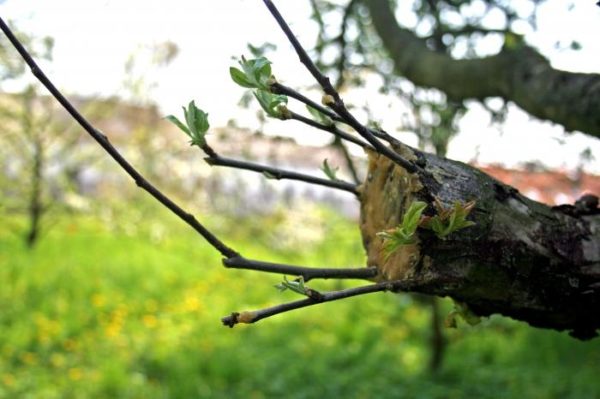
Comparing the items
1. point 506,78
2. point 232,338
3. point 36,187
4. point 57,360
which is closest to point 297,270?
point 506,78

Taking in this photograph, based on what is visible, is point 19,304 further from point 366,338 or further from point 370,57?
point 370,57

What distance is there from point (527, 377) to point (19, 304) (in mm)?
3635

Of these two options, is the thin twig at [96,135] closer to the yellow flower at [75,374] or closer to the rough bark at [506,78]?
the rough bark at [506,78]

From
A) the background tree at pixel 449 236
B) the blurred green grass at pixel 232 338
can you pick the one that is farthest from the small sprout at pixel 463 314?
the blurred green grass at pixel 232 338

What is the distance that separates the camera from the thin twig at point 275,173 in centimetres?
95

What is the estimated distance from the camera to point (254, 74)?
0.75 metres

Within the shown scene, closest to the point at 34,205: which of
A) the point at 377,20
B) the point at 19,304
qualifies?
the point at 19,304

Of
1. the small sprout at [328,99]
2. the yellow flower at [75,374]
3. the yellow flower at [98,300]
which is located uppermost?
the small sprout at [328,99]

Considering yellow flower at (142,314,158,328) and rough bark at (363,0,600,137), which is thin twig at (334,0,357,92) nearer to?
rough bark at (363,0,600,137)

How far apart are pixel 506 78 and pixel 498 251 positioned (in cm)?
81

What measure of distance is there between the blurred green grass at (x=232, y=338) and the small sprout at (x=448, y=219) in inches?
105

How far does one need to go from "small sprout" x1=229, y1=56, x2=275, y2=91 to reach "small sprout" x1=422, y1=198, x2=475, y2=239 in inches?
9.1

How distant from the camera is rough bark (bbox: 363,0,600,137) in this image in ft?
3.90

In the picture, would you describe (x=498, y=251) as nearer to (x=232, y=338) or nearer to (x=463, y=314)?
(x=463, y=314)
